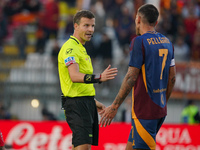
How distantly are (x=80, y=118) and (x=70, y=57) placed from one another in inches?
37.4

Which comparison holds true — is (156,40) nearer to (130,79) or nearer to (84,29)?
(130,79)

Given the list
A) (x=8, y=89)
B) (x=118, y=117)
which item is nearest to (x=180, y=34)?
(x=118, y=117)

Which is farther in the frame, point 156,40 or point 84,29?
point 84,29

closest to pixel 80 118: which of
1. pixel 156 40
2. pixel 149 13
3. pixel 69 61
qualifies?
pixel 69 61

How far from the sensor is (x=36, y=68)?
13.1 metres

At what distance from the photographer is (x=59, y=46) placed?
14969 mm

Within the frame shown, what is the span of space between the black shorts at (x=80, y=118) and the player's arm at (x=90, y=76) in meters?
0.51

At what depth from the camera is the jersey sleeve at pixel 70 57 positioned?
6379 mm

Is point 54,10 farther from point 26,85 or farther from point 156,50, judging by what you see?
point 156,50

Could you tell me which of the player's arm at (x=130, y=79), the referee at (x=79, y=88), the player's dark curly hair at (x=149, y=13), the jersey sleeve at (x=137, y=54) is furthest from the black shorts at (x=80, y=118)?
the player's dark curly hair at (x=149, y=13)

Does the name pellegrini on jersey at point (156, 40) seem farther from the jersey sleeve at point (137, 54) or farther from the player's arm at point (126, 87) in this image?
the player's arm at point (126, 87)

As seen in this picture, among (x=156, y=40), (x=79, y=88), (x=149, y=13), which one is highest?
(x=149, y=13)

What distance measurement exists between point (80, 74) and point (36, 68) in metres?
7.07

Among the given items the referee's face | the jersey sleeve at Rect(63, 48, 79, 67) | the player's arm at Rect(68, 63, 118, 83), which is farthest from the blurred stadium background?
the player's arm at Rect(68, 63, 118, 83)
